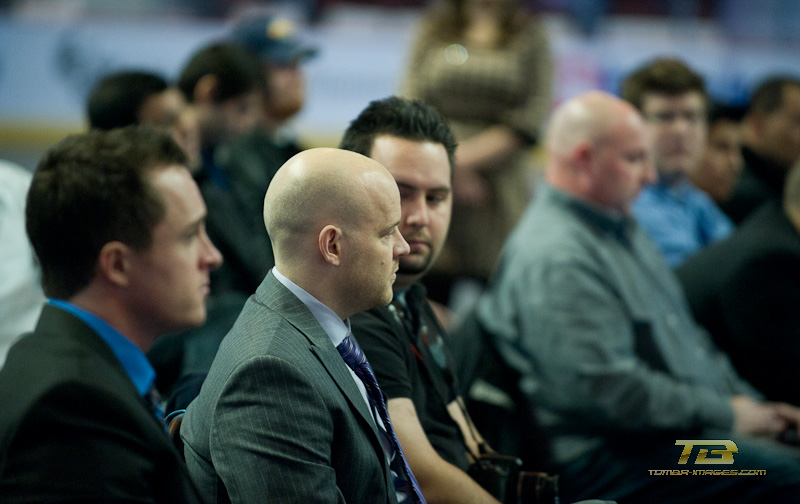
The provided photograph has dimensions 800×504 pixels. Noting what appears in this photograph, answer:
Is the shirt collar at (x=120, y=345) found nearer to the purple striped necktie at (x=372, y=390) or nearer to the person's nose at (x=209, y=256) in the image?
the person's nose at (x=209, y=256)

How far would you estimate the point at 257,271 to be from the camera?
295cm

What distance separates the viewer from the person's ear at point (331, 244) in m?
1.46

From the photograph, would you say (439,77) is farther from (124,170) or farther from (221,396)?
(221,396)

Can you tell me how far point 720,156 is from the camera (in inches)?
198

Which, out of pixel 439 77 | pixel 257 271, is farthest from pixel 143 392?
pixel 439 77

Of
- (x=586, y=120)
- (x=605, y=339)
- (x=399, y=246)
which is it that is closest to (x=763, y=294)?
(x=605, y=339)

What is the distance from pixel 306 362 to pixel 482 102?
10.3ft

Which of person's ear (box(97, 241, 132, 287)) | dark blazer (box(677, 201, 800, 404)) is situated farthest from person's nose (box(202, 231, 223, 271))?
dark blazer (box(677, 201, 800, 404))

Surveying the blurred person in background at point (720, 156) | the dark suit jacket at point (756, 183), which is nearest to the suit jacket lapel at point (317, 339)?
the dark suit jacket at point (756, 183)

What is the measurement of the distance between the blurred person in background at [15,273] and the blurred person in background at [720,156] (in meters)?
3.73

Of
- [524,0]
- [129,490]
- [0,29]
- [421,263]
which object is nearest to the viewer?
[129,490]

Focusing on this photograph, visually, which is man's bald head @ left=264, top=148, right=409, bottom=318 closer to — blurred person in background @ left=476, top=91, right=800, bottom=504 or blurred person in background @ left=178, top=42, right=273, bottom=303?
blurred person in background @ left=476, top=91, right=800, bottom=504

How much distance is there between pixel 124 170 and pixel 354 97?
17.7ft

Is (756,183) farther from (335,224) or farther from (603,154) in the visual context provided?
(335,224)
